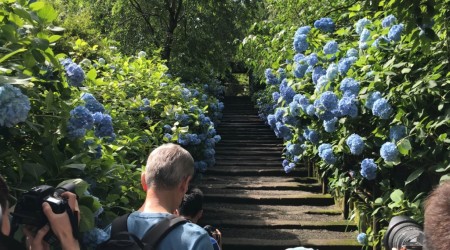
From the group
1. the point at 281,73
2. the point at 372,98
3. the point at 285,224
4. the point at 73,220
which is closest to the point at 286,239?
the point at 285,224

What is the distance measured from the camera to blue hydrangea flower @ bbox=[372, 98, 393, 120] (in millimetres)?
3463

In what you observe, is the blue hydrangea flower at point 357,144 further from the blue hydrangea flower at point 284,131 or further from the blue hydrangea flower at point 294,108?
the blue hydrangea flower at point 284,131

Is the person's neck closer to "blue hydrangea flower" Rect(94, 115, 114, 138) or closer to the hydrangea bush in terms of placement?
"blue hydrangea flower" Rect(94, 115, 114, 138)

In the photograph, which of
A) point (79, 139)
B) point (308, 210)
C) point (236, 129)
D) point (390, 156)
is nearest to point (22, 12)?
point (79, 139)

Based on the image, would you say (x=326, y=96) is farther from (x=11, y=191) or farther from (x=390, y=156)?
(x=11, y=191)

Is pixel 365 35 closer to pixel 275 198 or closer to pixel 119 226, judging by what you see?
pixel 119 226

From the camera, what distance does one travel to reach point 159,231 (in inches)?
66.7

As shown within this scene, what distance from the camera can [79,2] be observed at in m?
12.1

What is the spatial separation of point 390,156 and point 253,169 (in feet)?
16.8

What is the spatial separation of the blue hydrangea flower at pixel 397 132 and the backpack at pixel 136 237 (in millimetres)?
2110

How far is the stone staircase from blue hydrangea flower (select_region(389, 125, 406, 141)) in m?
2.05

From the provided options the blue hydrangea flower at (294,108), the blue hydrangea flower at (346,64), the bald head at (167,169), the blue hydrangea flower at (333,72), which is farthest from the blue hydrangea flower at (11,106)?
the blue hydrangea flower at (294,108)

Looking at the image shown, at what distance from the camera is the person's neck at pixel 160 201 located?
1803 millimetres

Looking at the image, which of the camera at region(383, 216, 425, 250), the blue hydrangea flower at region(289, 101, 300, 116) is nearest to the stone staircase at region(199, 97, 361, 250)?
the blue hydrangea flower at region(289, 101, 300, 116)
